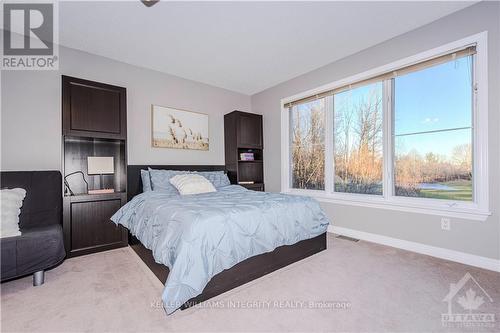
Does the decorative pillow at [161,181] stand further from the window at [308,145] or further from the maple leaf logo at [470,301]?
the maple leaf logo at [470,301]

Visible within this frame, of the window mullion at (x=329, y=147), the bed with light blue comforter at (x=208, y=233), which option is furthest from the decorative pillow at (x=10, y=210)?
the window mullion at (x=329, y=147)

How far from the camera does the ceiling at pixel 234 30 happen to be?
2.25m

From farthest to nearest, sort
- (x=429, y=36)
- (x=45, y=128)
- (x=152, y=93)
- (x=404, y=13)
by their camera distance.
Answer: (x=152, y=93)
(x=45, y=128)
(x=429, y=36)
(x=404, y=13)

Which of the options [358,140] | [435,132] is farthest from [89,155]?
[435,132]

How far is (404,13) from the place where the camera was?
235 cm

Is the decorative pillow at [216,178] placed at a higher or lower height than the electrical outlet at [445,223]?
higher

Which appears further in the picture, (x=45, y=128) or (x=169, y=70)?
(x=169, y=70)

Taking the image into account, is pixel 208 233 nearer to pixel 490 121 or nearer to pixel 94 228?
A: pixel 94 228

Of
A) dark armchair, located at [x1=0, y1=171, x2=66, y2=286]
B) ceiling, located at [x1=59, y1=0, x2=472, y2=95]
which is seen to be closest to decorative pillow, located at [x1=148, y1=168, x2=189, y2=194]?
dark armchair, located at [x1=0, y1=171, x2=66, y2=286]

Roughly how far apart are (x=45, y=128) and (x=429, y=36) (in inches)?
179

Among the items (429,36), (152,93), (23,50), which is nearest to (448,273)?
(429,36)

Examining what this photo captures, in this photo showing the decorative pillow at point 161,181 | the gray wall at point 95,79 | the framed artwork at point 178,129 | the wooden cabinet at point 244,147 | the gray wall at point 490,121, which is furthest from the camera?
the wooden cabinet at point 244,147

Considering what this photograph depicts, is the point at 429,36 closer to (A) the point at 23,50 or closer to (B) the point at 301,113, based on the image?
(B) the point at 301,113

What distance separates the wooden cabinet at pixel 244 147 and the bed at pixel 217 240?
1848 millimetres
